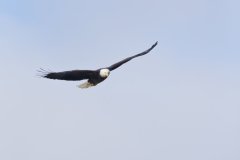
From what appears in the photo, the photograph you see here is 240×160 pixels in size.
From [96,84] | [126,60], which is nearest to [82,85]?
[96,84]

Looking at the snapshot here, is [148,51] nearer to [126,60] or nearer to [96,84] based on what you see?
[126,60]

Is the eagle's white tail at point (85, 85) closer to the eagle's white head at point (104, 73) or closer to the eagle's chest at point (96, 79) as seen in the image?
the eagle's chest at point (96, 79)

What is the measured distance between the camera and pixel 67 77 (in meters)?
43.9

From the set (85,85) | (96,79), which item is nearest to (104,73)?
(96,79)

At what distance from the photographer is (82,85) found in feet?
146

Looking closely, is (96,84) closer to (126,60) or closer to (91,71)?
(91,71)

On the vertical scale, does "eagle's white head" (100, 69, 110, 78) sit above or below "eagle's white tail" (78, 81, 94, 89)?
above

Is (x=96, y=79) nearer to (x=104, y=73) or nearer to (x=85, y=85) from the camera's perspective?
(x=104, y=73)

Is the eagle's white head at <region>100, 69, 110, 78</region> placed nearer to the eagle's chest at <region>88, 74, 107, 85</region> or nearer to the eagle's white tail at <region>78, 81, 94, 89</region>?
the eagle's chest at <region>88, 74, 107, 85</region>

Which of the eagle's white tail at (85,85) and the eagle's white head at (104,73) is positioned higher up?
the eagle's white head at (104,73)

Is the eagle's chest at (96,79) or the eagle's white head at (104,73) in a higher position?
the eagle's white head at (104,73)

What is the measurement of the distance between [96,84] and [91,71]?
2.19ft

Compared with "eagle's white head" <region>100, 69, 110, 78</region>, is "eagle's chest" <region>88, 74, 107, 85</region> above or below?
below

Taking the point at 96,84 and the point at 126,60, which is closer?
the point at 96,84
